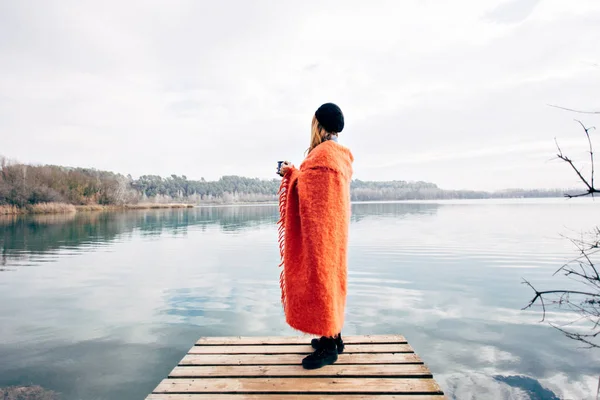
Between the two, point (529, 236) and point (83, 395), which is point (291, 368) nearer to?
point (83, 395)

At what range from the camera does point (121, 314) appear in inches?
295

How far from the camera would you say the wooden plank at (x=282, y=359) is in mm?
3371

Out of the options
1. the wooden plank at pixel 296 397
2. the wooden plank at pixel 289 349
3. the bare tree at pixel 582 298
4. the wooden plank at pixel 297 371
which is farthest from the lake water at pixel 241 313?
the wooden plank at pixel 296 397

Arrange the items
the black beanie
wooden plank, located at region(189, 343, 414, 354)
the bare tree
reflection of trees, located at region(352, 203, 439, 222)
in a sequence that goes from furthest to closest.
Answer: reflection of trees, located at region(352, 203, 439, 222) < wooden plank, located at region(189, 343, 414, 354) < the black beanie < the bare tree

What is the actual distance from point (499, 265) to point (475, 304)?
472 centimetres

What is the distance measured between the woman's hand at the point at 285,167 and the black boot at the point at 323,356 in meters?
1.53

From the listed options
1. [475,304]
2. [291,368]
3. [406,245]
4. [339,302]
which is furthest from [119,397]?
[406,245]

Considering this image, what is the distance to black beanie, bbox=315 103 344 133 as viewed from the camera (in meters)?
3.18

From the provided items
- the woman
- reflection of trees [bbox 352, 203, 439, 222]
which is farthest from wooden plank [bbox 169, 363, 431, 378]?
reflection of trees [bbox 352, 203, 439, 222]

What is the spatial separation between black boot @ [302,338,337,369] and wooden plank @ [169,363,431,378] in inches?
1.6

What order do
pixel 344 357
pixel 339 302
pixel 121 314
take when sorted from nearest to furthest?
pixel 339 302 → pixel 344 357 → pixel 121 314

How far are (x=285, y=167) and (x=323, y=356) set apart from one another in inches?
65.4

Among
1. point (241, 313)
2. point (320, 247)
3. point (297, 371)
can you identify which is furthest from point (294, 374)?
point (241, 313)

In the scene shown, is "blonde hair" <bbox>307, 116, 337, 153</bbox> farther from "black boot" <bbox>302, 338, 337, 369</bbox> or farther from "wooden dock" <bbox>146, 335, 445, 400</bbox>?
"wooden dock" <bbox>146, 335, 445, 400</bbox>
